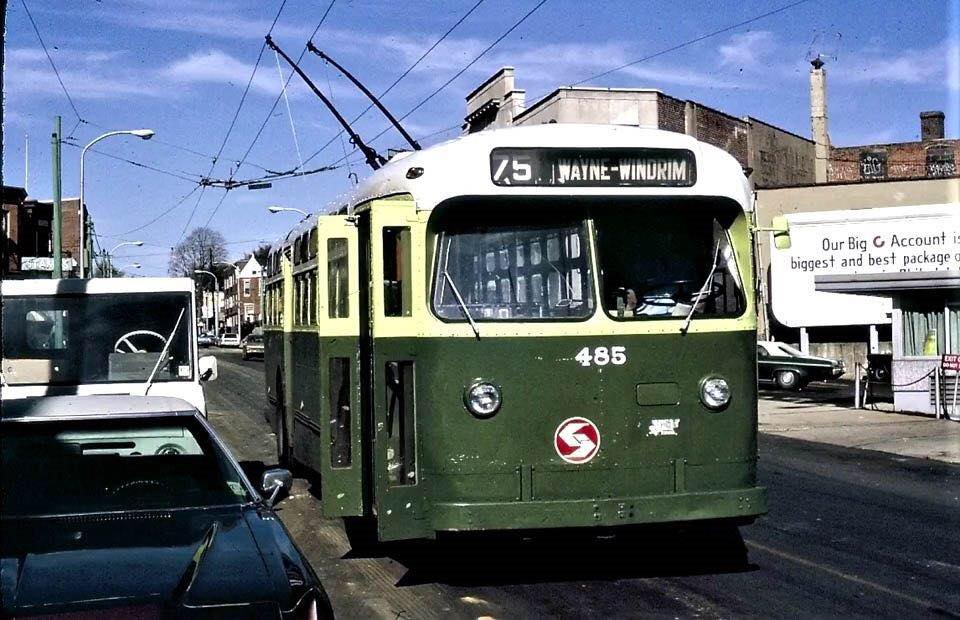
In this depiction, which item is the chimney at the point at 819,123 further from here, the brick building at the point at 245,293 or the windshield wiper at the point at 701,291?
the brick building at the point at 245,293

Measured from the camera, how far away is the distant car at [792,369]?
108 ft

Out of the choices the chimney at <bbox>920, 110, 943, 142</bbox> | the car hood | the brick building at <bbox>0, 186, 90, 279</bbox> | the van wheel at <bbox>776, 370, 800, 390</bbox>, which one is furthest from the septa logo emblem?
the chimney at <bbox>920, 110, 943, 142</bbox>

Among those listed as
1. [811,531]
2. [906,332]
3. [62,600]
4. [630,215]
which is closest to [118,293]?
[630,215]

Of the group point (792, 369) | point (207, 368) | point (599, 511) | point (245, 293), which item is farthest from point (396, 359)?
point (245, 293)

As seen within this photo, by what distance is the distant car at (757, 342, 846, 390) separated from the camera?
1292 inches

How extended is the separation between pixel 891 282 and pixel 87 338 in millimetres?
17040

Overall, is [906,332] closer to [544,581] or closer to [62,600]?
[544,581]

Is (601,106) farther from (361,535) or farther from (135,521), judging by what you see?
(135,521)

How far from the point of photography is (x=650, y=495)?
7633mm

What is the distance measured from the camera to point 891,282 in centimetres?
2312

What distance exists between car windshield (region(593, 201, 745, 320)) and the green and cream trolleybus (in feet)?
0.04

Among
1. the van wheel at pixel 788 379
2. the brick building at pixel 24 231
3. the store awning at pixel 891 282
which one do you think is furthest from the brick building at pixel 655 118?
the brick building at pixel 24 231

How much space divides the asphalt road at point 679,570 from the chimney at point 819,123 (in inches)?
1865

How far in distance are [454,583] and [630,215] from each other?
2.93 metres
